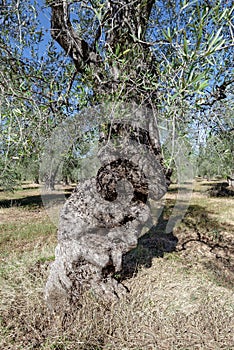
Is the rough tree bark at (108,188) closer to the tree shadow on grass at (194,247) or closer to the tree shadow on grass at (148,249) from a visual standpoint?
the tree shadow on grass at (194,247)

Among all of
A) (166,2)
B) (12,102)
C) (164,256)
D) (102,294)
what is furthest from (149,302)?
(166,2)

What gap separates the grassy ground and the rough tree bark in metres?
0.38

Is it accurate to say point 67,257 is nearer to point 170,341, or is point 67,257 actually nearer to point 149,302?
point 149,302

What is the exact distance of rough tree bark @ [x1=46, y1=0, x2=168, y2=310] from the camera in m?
3.54

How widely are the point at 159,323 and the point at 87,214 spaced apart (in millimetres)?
2050

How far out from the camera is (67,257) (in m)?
3.62

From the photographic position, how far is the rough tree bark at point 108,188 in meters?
3.54

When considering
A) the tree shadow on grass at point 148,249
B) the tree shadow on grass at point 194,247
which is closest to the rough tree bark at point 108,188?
the tree shadow on grass at point 194,247

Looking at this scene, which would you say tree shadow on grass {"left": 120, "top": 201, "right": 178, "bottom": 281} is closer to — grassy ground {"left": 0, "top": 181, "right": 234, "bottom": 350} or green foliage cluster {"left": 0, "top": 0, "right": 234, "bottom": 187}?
grassy ground {"left": 0, "top": 181, "right": 234, "bottom": 350}

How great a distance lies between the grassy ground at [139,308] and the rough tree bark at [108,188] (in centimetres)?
38

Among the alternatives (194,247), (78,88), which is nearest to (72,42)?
(78,88)

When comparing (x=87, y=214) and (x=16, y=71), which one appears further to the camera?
(x=87, y=214)

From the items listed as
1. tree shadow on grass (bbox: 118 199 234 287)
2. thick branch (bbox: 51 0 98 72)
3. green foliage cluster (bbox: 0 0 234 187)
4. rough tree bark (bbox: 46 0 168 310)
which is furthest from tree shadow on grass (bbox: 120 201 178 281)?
thick branch (bbox: 51 0 98 72)

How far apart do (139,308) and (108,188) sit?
2074 mm
